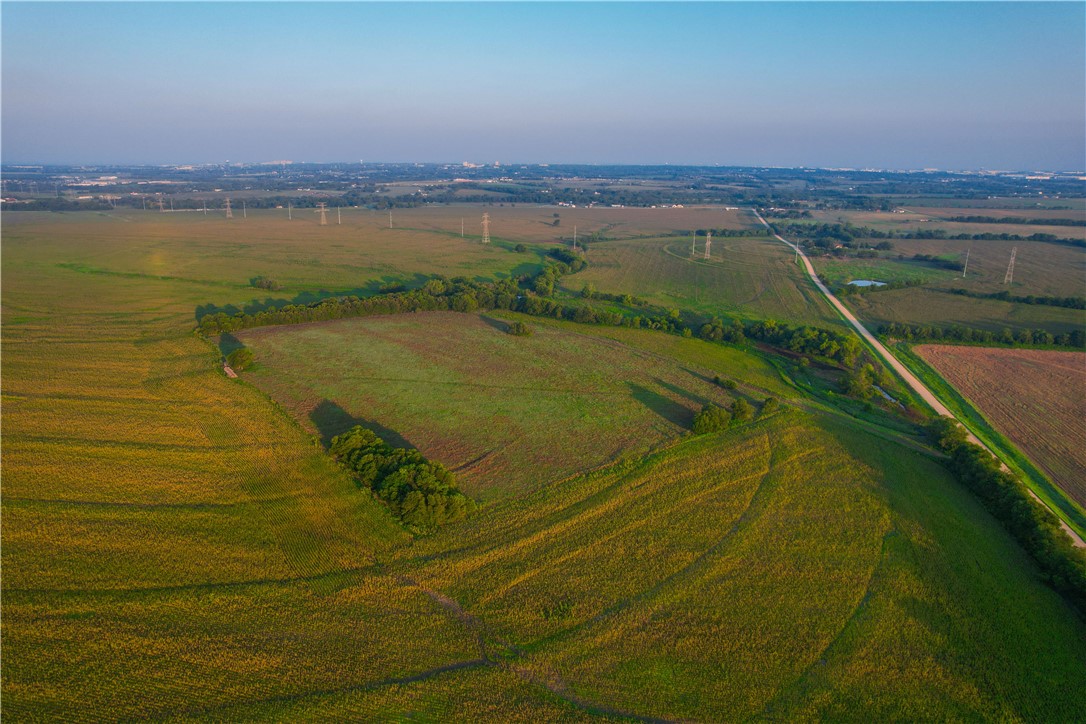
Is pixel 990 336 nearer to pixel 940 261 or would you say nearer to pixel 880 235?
pixel 940 261

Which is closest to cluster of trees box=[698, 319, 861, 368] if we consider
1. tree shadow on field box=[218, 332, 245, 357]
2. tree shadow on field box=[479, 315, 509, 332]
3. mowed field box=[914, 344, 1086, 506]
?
mowed field box=[914, 344, 1086, 506]

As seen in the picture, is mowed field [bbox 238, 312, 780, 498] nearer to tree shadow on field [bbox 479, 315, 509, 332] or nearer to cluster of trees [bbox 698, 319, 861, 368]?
tree shadow on field [bbox 479, 315, 509, 332]

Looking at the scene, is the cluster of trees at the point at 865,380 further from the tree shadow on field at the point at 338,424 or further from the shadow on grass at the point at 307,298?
the shadow on grass at the point at 307,298

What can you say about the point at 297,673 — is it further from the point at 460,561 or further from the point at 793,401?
the point at 793,401

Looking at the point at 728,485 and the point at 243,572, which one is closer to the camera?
the point at 243,572

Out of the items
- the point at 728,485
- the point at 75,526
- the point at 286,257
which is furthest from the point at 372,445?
the point at 286,257

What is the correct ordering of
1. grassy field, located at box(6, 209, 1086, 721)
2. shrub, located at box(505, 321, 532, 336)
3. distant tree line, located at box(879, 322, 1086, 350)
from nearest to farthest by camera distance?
grassy field, located at box(6, 209, 1086, 721) < distant tree line, located at box(879, 322, 1086, 350) < shrub, located at box(505, 321, 532, 336)
